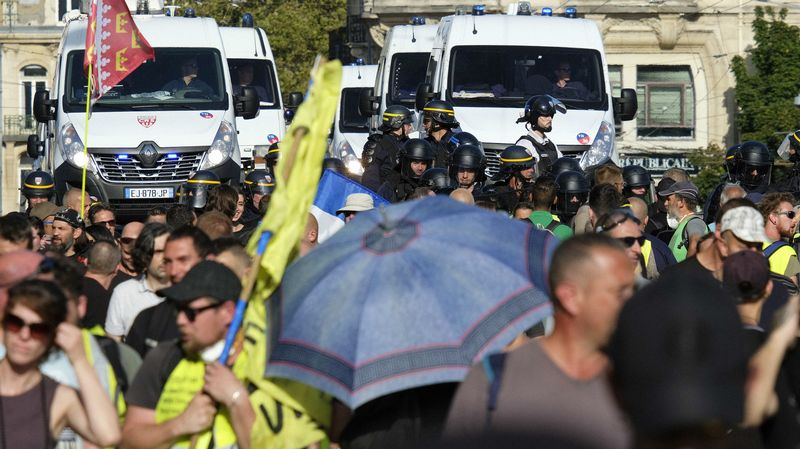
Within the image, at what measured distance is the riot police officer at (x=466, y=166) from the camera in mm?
13305

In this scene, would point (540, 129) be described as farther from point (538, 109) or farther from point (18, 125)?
point (18, 125)

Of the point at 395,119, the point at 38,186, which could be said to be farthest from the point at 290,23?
the point at 395,119

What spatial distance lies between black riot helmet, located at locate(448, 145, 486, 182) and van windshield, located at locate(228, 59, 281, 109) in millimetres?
9142

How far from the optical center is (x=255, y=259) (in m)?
5.71

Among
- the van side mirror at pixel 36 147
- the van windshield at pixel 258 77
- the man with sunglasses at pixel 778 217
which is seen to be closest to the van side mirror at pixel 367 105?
the van windshield at pixel 258 77

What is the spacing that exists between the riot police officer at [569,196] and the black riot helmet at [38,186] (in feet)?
21.2

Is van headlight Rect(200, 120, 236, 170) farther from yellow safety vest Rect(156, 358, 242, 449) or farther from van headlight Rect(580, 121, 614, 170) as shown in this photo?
yellow safety vest Rect(156, 358, 242, 449)

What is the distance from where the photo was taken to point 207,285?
19.0ft

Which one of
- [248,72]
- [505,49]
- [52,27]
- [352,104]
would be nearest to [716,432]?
[505,49]

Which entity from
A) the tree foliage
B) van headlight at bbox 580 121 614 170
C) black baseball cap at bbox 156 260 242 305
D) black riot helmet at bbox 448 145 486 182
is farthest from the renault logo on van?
the tree foliage

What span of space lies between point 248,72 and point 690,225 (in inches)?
503

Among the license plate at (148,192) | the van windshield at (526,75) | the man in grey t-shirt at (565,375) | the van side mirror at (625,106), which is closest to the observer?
the man in grey t-shirt at (565,375)

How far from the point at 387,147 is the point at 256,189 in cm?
A: 170

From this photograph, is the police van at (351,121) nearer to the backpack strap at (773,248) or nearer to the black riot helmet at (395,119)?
the black riot helmet at (395,119)
